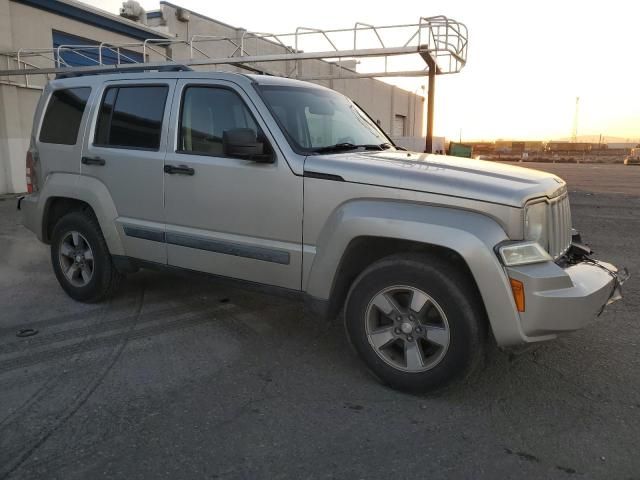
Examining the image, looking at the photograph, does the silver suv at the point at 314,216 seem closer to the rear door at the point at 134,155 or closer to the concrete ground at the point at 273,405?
the rear door at the point at 134,155

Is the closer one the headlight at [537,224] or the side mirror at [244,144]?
the headlight at [537,224]

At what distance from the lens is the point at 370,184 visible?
335cm

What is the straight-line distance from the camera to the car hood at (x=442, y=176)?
10.2 feet

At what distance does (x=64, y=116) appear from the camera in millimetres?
5086

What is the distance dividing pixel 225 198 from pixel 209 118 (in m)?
0.71

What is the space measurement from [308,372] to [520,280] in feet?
5.20

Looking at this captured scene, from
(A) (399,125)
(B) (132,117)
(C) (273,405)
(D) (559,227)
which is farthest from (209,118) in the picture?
(A) (399,125)

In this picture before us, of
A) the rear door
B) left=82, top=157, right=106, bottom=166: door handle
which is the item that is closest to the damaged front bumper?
the rear door

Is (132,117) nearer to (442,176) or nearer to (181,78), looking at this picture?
(181,78)

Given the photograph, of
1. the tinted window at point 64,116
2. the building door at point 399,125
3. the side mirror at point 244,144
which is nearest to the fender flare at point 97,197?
the tinted window at point 64,116

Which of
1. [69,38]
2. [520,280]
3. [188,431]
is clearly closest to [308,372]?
[188,431]

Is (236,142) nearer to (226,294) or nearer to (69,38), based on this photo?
(226,294)

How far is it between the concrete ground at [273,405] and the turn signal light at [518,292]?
701mm

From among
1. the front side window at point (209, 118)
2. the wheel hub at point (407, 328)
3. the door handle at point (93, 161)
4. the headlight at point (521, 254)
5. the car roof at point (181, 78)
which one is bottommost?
the wheel hub at point (407, 328)
